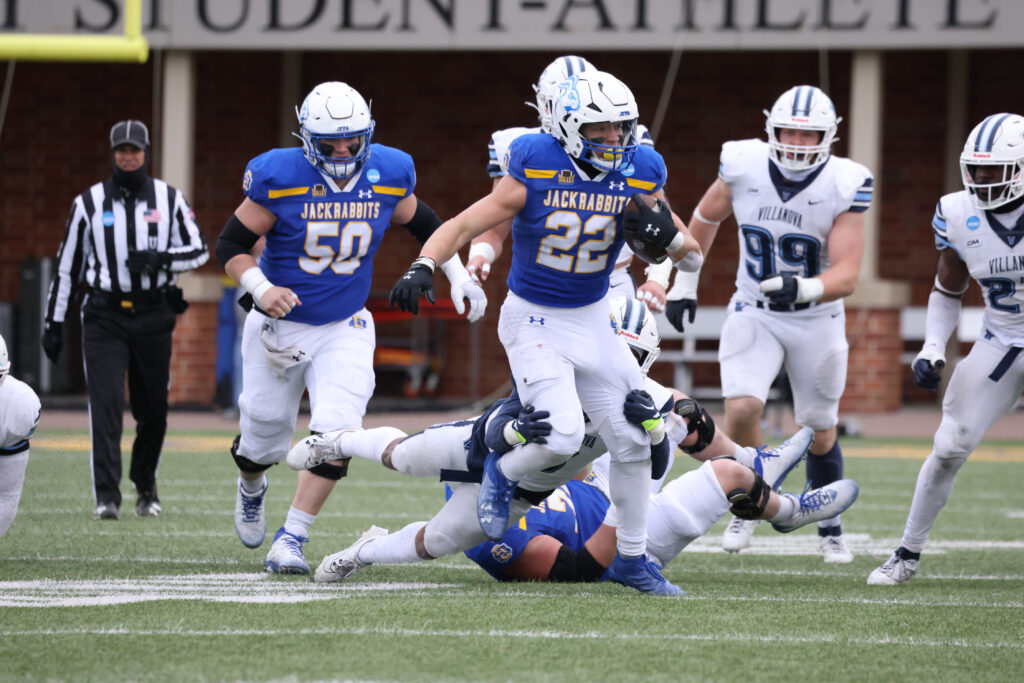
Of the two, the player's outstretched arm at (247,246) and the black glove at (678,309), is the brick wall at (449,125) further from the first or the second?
the player's outstretched arm at (247,246)

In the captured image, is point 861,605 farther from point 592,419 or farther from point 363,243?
point 363,243

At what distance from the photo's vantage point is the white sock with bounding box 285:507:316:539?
5426 millimetres

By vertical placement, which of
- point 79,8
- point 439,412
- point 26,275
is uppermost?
point 79,8

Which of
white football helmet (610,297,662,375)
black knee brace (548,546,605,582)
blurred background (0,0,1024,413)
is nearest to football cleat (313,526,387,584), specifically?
black knee brace (548,546,605,582)

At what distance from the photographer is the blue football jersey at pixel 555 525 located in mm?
5062

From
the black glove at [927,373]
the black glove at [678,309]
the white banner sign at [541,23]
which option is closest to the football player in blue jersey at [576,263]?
the black glove at [927,373]

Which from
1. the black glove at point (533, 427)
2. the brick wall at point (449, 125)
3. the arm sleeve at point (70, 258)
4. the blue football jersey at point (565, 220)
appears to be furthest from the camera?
the brick wall at point (449, 125)

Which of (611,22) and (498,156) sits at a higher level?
(611,22)

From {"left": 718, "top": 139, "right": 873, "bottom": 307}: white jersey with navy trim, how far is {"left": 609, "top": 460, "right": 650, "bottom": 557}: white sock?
1784 millimetres

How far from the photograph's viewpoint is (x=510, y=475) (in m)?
4.66

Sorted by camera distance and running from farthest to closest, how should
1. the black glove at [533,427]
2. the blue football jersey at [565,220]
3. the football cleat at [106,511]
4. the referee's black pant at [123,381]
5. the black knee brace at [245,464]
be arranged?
the referee's black pant at [123,381] → the football cleat at [106,511] → the black knee brace at [245,464] → the blue football jersey at [565,220] → the black glove at [533,427]

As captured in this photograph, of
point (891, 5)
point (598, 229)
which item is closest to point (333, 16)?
point (891, 5)

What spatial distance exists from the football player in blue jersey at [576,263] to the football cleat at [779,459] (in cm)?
78

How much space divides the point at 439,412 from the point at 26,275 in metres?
4.26
